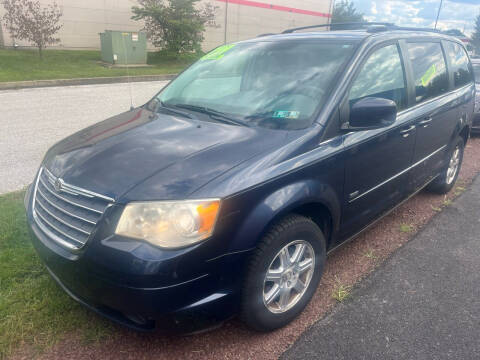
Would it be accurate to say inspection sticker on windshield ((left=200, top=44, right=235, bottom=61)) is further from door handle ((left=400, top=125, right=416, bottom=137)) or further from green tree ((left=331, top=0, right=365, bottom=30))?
green tree ((left=331, top=0, right=365, bottom=30))

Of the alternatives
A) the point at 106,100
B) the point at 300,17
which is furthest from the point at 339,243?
the point at 300,17

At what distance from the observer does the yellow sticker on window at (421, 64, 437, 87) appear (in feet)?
12.0

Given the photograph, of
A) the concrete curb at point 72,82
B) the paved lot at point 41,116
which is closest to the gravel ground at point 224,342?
the paved lot at point 41,116

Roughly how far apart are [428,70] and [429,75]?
0.05m

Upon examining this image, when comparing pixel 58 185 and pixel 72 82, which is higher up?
pixel 58 185

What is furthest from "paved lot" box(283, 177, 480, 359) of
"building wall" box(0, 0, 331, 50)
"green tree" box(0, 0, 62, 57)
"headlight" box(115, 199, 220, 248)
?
"building wall" box(0, 0, 331, 50)

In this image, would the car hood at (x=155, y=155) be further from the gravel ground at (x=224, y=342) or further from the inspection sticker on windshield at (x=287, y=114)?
the gravel ground at (x=224, y=342)

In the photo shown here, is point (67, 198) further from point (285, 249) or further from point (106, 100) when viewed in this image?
point (106, 100)

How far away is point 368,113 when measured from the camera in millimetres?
2594

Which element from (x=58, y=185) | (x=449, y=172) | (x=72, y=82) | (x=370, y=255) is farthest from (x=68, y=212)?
(x=72, y=82)

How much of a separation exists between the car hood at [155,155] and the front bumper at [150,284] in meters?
0.30

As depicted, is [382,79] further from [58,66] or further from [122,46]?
[122,46]

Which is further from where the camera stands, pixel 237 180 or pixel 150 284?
pixel 237 180

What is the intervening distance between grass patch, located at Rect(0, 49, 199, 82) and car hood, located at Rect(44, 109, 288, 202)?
12.2 m
